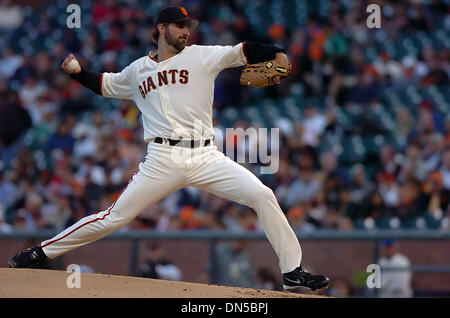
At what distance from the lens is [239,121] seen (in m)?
11.0

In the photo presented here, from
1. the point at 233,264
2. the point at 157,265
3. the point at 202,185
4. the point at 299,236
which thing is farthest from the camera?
the point at 157,265

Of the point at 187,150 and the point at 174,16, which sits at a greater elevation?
the point at 174,16

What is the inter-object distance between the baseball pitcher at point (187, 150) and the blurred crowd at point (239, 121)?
11.0ft

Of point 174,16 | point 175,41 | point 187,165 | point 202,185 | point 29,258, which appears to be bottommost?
point 29,258

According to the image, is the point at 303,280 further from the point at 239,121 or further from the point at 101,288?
the point at 239,121

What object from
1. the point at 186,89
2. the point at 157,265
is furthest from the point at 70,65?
the point at 157,265

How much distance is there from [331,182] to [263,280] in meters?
1.71

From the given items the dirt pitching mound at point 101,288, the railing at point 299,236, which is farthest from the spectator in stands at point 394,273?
the dirt pitching mound at point 101,288

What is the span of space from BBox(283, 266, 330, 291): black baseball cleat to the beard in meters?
1.50

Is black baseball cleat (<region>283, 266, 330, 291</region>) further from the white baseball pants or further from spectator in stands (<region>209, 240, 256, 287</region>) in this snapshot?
spectator in stands (<region>209, 240, 256, 287</region>)

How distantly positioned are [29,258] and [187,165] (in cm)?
118

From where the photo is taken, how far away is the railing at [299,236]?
8.05 metres

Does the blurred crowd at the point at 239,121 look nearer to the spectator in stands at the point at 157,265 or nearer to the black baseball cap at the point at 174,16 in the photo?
the spectator in stands at the point at 157,265

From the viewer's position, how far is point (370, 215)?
9047 millimetres
